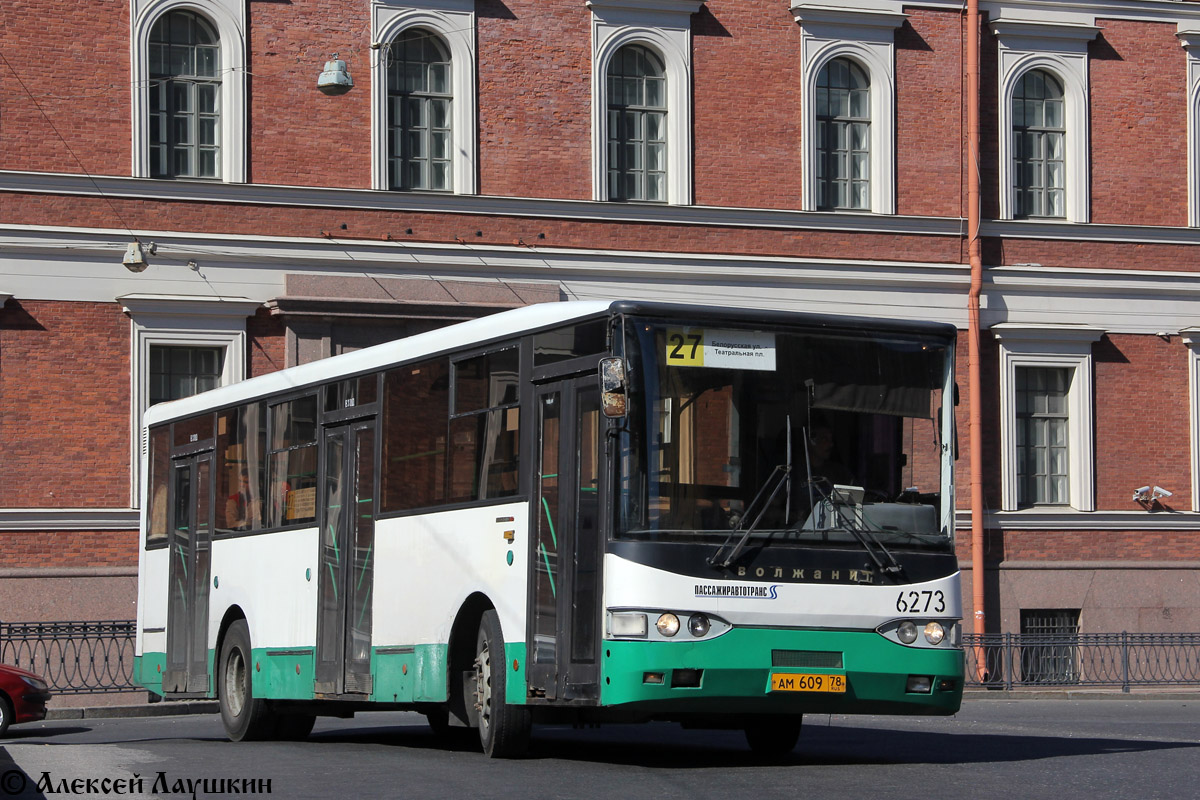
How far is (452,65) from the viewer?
28578 millimetres

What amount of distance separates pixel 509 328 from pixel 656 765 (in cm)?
320

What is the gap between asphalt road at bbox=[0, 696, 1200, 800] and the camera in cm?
1133

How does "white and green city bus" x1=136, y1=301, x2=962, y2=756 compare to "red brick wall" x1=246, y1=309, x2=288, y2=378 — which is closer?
"white and green city bus" x1=136, y1=301, x2=962, y2=756

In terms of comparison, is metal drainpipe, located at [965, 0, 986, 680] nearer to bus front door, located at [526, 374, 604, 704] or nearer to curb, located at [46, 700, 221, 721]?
curb, located at [46, 700, 221, 721]

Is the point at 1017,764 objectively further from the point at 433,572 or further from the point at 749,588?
the point at 433,572

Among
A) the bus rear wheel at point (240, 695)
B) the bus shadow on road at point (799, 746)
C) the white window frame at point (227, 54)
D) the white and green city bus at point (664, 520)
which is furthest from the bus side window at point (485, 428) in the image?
the white window frame at point (227, 54)

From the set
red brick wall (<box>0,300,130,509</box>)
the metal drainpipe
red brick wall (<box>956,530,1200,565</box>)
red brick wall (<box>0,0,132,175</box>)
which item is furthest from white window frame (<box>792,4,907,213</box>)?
red brick wall (<box>0,300,130,509</box>)

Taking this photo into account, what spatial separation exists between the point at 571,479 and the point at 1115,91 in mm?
21424

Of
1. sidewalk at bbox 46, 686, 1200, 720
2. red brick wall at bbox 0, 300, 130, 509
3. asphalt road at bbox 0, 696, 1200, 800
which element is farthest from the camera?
red brick wall at bbox 0, 300, 130, 509

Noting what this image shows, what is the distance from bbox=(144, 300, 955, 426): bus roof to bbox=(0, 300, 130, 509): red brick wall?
881 cm

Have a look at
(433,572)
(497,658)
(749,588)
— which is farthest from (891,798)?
(433,572)

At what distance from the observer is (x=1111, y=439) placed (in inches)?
1217

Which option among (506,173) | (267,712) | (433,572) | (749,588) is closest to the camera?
(749,588)

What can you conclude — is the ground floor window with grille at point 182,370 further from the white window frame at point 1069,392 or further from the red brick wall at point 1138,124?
the red brick wall at point 1138,124
